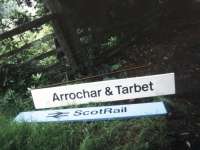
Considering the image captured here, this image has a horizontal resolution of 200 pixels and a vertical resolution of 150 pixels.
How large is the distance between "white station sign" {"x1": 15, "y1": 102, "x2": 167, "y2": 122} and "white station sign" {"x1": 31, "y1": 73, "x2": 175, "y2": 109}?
0.50ft

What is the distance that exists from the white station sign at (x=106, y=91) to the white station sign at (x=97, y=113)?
0.50 ft

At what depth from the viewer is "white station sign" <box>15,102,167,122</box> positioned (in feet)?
13.3

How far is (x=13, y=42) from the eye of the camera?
20.8ft

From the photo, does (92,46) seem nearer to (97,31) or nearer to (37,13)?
(97,31)

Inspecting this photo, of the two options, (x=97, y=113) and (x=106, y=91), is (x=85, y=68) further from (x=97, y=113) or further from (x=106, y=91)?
(x=106, y=91)

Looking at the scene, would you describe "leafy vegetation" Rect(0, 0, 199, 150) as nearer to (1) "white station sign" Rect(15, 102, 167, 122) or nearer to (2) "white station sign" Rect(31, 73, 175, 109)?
(1) "white station sign" Rect(15, 102, 167, 122)

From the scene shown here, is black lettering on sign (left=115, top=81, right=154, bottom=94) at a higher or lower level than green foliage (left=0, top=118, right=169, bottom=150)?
higher

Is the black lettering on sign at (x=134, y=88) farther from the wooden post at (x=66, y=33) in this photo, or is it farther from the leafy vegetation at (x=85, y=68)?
the wooden post at (x=66, y=33)

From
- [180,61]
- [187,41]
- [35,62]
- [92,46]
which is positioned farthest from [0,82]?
[187,41]

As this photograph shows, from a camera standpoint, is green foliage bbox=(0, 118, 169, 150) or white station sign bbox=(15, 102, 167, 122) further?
white station sign bbox=(15, 102, 167, 122)

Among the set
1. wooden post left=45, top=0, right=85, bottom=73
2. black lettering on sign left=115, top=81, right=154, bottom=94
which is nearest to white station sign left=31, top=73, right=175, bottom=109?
black lettering on sign left=115, top=81, right=154, bottom=94

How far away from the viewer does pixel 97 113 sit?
165 inches

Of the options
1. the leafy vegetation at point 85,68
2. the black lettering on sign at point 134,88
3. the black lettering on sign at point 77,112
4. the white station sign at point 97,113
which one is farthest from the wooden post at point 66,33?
the black lettering on sign at point 134,88

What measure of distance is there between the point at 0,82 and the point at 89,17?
1860 millimetres
